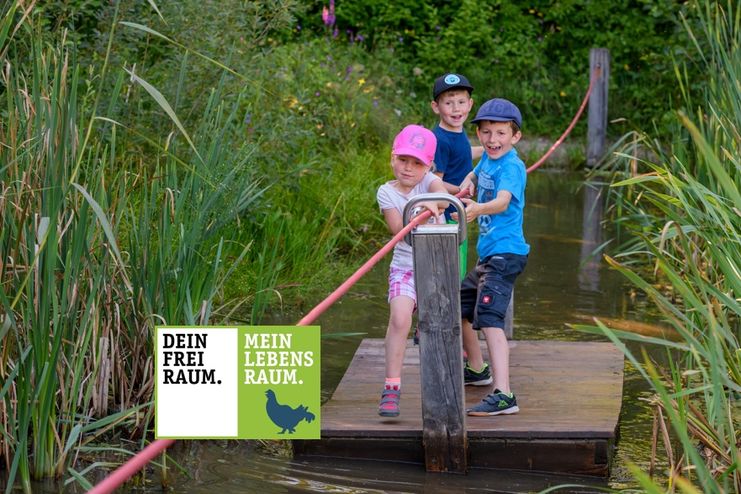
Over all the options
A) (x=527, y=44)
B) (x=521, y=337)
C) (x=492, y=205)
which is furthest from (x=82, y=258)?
(x=527, y=44)

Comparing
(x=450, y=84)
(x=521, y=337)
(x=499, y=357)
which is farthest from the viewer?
(x=521, y=337)

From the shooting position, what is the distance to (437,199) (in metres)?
4.47

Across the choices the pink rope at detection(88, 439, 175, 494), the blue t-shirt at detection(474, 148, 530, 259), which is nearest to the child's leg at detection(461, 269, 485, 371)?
the blue t-shirt at detection(474, 148, 530, 259)

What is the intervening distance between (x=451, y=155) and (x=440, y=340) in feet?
5.15

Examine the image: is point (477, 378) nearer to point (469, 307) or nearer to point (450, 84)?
point (469, 307)

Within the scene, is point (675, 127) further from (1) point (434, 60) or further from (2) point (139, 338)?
(1) point (434, 60)

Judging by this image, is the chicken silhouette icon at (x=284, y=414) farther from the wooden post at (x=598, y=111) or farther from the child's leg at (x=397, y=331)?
the wooden post at (x=598, y=111)

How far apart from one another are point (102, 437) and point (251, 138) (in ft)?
10.0

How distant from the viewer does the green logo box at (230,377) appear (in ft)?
11.1

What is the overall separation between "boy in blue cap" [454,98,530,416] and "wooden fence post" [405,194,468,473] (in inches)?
13.1

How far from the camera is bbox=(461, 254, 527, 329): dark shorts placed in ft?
16.2

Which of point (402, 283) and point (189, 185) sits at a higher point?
point (189, 185)

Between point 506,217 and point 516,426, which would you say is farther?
point 506,217

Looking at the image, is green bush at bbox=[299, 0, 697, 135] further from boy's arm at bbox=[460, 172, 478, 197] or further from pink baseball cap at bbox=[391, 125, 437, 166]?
pink baseball cap at bbox=[391, 125, 437, 166]
